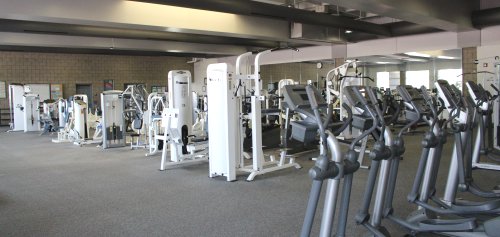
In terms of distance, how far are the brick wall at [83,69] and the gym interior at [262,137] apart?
12 centimetres

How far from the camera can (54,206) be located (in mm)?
4539

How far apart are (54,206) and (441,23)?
8311 mm

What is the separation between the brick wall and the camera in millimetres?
15680

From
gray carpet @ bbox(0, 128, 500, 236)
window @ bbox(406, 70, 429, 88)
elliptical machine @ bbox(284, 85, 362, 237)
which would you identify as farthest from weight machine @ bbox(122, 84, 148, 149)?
window @ bbox(406, 70, 429, 88)

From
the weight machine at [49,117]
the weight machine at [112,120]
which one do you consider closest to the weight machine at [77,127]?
the weight machine at [112,120]

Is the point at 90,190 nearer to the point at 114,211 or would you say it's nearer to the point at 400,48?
the point at 114,211

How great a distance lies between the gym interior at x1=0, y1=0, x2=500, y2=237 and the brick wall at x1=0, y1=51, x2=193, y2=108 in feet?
0.38

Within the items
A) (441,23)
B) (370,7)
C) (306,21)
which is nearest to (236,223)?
(370,7)

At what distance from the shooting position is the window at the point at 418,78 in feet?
47.0

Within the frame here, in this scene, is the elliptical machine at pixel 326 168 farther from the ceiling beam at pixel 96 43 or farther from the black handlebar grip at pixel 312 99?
the ceiling beam at pixel 96 43

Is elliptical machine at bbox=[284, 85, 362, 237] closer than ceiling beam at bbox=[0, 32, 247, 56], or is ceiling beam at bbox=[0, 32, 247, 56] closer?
elliptical machine at bbox=[284, 85, 362, 237]

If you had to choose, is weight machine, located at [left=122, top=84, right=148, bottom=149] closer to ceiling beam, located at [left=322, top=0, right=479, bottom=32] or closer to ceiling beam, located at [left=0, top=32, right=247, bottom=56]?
ceiling beam, located at [left=0, top=32, right=247, bottom=56]

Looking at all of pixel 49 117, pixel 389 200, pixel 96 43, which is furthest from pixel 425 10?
pixel 49 117

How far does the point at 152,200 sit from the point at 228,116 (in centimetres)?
157
